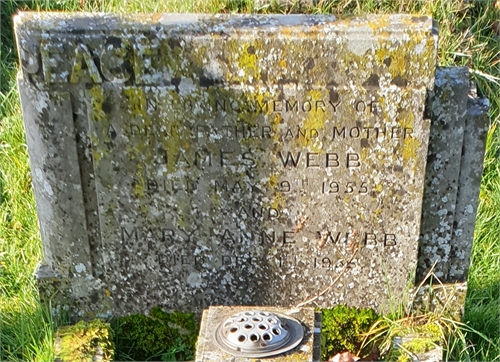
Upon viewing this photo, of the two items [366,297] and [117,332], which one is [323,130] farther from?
[117,332]

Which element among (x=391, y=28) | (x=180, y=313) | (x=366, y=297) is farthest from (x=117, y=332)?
(x=391, y=28)

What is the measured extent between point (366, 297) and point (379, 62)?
1.15 metres

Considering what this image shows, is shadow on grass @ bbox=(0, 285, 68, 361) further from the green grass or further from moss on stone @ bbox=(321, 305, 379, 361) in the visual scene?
moss on stone @ bbox=(321, 305, 379, 361)

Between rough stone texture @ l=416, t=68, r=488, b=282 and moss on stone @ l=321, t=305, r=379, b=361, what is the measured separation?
0.32 m

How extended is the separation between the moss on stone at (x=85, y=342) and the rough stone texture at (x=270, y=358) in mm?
629

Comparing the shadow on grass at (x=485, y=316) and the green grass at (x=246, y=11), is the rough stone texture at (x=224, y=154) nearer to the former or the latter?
the green grass at (x=246, y=11)

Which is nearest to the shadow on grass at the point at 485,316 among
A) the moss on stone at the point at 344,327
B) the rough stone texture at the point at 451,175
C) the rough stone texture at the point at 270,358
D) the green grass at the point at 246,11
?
the green grass at the point at 246,11

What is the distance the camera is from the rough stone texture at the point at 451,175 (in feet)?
9.65

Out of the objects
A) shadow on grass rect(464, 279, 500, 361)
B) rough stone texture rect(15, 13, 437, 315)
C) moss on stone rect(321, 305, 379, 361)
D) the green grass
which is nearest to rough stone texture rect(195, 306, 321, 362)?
rough stone texture rect(15, 13, 437, 315)

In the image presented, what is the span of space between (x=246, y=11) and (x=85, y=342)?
9.45 feet

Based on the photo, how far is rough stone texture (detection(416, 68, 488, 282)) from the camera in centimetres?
294

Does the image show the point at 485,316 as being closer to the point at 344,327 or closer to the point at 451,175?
the point at 344,327

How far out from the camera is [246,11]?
201 inches

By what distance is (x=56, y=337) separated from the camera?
3121 mm
